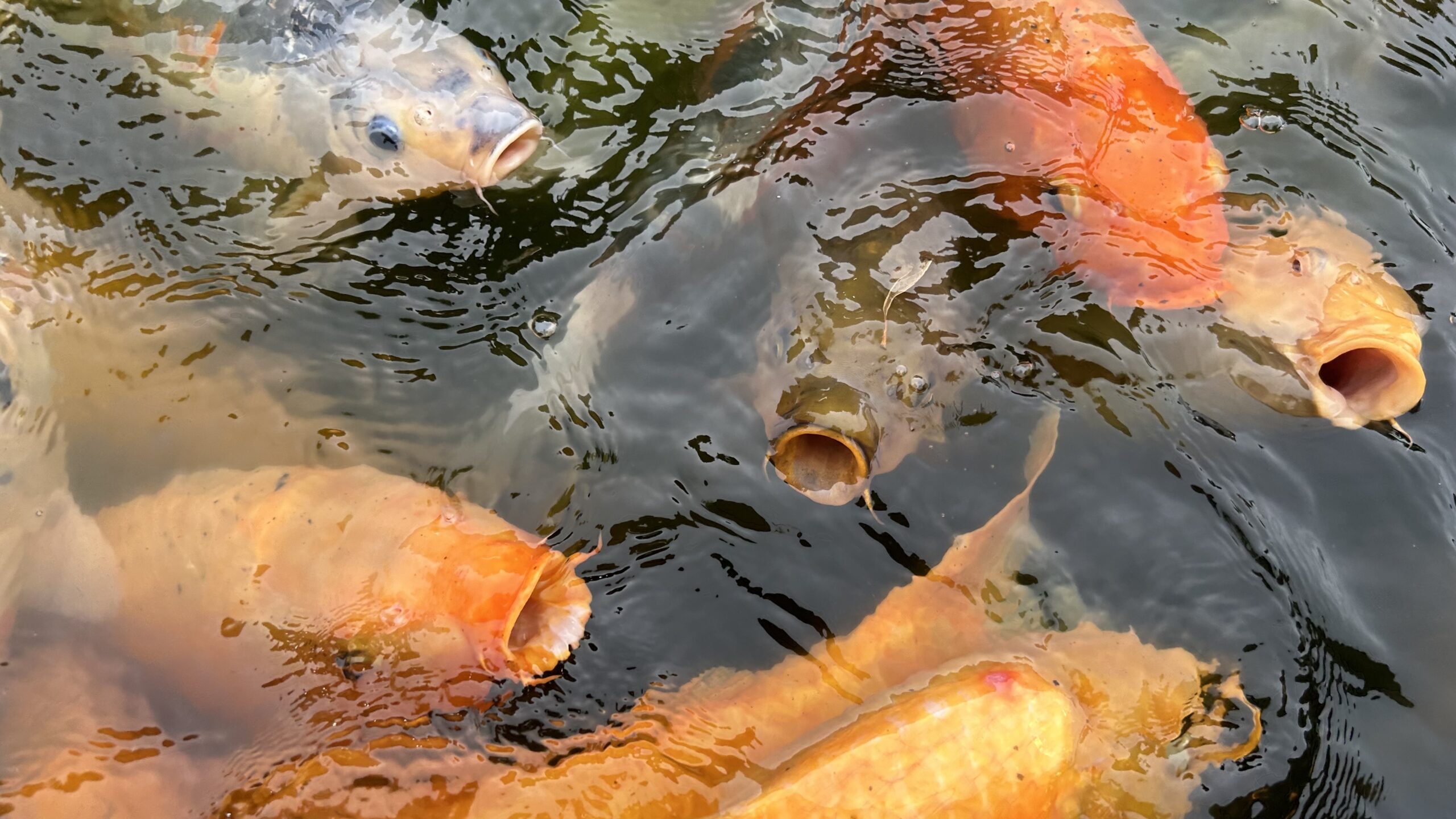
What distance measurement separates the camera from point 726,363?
3475 millimetres

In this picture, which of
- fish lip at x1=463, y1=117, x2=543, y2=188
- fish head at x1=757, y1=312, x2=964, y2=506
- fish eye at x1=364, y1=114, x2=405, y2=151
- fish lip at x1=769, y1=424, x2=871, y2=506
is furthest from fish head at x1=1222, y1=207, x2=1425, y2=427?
fish eye at x1=364, y1=114, x2=405, y2=151

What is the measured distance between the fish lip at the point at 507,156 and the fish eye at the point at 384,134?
32cm

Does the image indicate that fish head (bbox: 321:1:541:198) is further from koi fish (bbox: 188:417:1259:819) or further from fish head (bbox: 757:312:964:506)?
koi fish (bbox: 188:417:1259:819)

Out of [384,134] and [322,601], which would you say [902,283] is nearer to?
[384,134]

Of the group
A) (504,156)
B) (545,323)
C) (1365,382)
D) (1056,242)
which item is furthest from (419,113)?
(1365,382)

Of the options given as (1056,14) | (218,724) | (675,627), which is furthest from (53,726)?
(1056,14)

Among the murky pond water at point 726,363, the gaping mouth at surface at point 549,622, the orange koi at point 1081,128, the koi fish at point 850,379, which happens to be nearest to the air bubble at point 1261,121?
the murky pond water at point 726,363

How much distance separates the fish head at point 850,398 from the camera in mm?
3115

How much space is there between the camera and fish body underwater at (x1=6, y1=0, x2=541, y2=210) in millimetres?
3721

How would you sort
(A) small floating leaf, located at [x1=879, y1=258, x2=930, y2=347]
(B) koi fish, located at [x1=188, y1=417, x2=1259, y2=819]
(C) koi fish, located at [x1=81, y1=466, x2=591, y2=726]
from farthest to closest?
(A) small floating leaf, located at [x1=879, y1=258, x2=930, y2=347]
(C) koi fish, located at [x1=81, y1=466, x2=591, y2=726]
(B) koi fish, located at [x1=188, y1=417, x2=1259, y2=819]

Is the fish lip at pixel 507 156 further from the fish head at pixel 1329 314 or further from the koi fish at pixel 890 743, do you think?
the fish head at pixel 1329 314

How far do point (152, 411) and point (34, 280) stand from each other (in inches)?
28.2

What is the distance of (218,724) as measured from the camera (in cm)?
296

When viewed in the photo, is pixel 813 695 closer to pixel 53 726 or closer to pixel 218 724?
pixel 218 724
